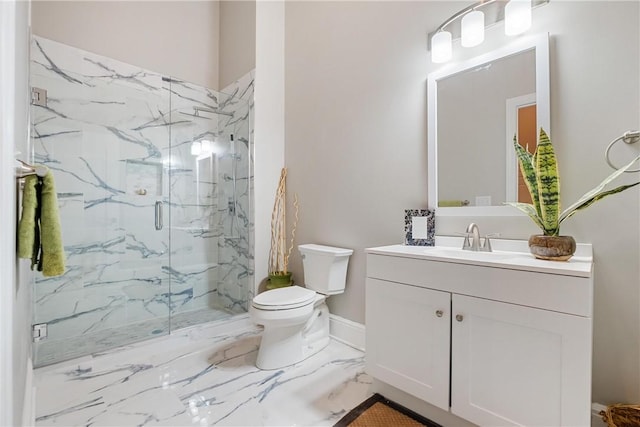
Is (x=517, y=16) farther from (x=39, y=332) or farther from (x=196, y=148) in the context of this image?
(x=39, y=332)

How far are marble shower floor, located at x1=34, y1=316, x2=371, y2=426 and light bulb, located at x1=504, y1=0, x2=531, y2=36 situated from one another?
2.00m

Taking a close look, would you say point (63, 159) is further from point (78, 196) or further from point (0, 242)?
point (0, 242)

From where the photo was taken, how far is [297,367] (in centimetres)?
187

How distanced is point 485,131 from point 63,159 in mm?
2897

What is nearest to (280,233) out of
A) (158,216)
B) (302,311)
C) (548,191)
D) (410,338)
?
(302,311)

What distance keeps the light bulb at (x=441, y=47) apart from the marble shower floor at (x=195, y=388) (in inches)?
75.0

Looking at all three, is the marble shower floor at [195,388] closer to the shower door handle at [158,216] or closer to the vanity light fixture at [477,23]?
the shower door handle at [158,216]

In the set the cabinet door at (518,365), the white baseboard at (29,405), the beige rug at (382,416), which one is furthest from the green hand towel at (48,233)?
the cabinet door at (518,365)

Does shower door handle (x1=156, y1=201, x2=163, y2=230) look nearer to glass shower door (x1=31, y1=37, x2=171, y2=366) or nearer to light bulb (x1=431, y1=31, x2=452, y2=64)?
glass shower door (x1=31, y1=37, x2=171, y2=366)

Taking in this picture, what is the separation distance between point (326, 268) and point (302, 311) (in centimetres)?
38

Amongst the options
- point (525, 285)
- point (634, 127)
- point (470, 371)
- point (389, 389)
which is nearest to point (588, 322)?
point (525, 285)

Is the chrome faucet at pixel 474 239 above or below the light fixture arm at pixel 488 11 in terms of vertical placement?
below

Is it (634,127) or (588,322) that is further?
(634,127)

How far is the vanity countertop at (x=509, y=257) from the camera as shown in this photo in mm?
1029
